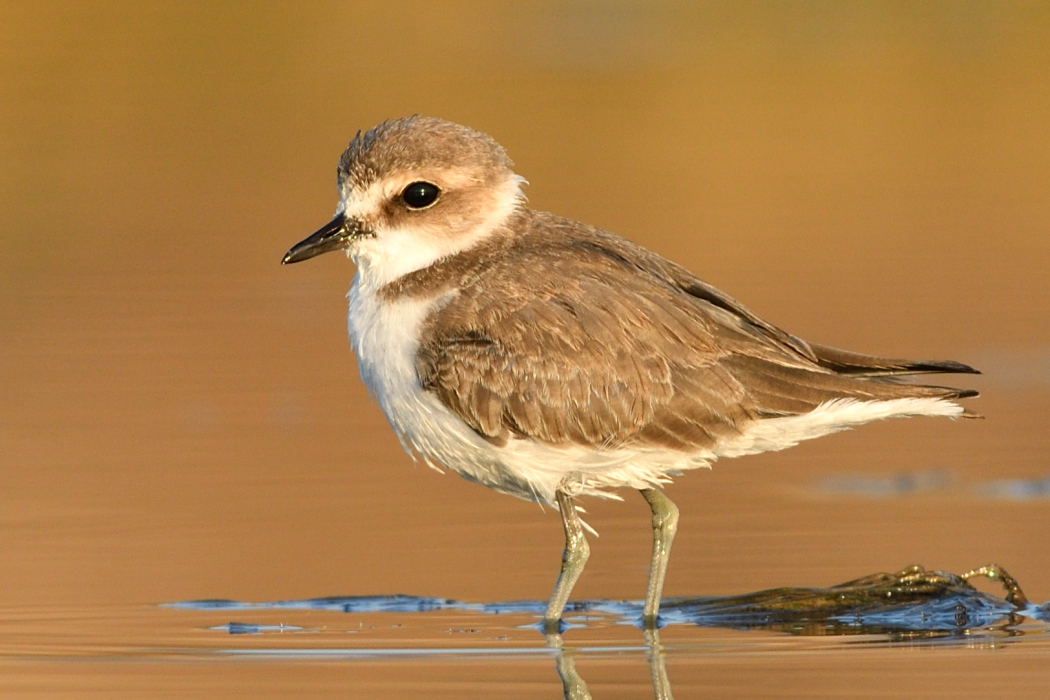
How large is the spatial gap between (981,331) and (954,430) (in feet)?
9.02

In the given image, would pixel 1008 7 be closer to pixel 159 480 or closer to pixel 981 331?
pixel 981 331

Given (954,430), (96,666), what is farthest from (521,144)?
(96,666)

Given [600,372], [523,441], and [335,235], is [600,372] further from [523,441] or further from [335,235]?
[335,235]

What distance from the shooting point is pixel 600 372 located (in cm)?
858

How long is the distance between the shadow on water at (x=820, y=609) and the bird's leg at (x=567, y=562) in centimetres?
7

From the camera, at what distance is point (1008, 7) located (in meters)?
32.8

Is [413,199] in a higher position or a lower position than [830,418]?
higher

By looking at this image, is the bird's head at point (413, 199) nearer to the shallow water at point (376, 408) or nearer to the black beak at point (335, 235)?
the black beak at point (335, 235)

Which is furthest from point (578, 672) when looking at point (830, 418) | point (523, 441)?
point (830, 418)

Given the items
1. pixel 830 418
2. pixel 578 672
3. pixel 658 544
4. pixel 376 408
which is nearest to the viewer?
pixel 578 672

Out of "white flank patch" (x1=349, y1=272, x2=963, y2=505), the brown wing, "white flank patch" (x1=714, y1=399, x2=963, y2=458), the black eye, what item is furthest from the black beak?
Result: "white flank patch" (x1=714, y1=399, x2=963, y2=458)

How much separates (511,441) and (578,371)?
0.44 m

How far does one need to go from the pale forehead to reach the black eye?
72 millimetres

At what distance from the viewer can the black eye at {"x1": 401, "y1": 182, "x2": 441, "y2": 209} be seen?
909 cm
